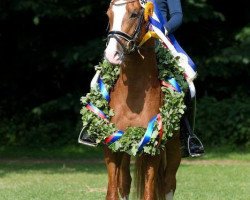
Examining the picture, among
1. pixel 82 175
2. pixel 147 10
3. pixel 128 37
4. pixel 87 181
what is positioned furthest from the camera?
pixel 82 175

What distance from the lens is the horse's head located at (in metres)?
5.81

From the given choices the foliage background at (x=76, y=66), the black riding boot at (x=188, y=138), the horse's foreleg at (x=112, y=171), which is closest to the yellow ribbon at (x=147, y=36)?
the horse's foreleg at (x=112, y=171)

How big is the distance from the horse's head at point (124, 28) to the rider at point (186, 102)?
1055 mm

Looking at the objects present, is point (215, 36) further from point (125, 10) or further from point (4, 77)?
point (125, 10)

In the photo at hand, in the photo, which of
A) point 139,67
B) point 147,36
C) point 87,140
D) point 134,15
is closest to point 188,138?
point 87,140

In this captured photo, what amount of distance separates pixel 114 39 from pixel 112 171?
1241mm

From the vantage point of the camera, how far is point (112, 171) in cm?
634

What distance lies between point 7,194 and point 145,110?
514 centimetres

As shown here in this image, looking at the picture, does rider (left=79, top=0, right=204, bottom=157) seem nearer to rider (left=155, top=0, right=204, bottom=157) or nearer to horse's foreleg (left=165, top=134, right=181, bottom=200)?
rider (left=155, top=0, right=204, bottom=157)

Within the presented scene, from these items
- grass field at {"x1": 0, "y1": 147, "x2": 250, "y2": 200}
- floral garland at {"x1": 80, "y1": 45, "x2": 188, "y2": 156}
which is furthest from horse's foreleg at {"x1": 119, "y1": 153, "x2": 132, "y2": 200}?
grass field at {"x1": 0, "y1": 147, "x2": 250, "y2": 200}

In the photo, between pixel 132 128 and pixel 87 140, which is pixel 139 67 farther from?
pixel 87 140

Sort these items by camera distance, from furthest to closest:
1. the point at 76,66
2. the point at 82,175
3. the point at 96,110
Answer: the point at 76,66, the point at 82,175, the point at 96,110

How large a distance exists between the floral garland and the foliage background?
36.7 ft

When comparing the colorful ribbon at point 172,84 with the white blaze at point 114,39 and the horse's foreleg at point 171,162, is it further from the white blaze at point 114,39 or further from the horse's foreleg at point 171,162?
the white blaze at point 114,39
